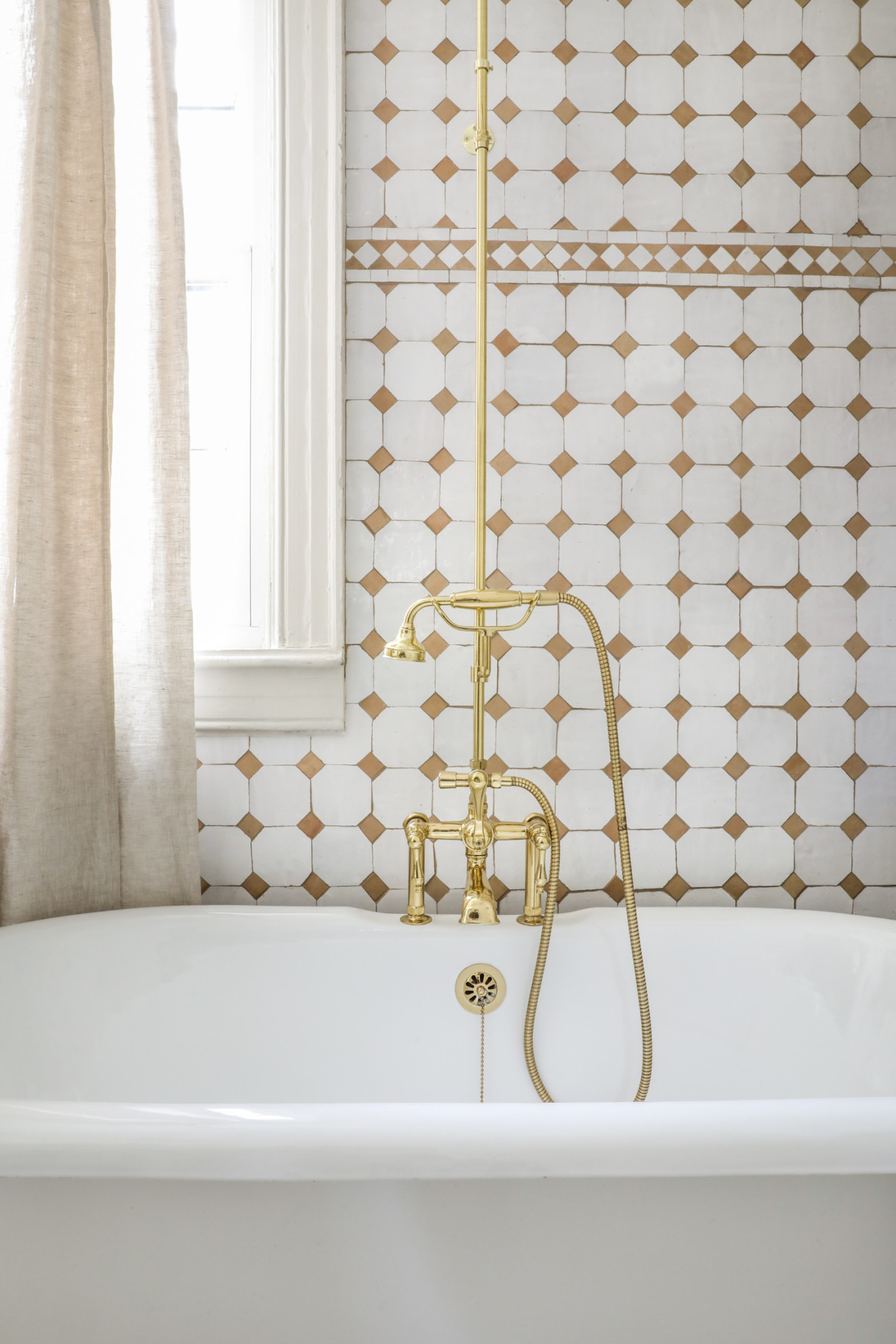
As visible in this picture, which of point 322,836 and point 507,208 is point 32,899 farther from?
point 507,208

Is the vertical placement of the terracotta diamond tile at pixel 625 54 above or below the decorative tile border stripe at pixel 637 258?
above

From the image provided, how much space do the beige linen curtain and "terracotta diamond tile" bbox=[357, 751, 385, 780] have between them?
0.93ft

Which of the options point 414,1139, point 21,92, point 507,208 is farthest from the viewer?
point 507,208

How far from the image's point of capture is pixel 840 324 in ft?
4.60

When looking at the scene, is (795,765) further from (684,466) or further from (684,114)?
(684,114)

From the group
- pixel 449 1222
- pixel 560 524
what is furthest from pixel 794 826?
pixel 449 1222

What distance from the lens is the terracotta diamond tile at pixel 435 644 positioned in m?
1.38

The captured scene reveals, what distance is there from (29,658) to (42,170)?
2.32ft

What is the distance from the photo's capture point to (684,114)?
1383mm

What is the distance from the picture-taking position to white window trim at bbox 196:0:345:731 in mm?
1342

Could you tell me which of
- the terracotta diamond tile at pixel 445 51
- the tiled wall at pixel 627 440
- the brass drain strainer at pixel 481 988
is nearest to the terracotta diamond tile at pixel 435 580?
the tiled wall at pixel 627 440

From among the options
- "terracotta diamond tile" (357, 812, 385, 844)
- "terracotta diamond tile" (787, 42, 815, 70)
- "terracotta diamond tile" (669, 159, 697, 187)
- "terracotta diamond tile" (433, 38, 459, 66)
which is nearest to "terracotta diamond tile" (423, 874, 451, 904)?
"terracotta diamond tile" (357, 812, 385, 844)

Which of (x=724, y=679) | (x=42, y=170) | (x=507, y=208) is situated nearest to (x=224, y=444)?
(x=42, y=170)

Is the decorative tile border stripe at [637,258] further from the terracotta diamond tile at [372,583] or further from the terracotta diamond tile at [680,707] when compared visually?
the terracotta diamond tile at [680,707]
